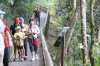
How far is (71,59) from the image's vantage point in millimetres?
17734

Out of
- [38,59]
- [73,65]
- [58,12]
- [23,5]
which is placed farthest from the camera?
[58,12]

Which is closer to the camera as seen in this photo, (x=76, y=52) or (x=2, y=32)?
(x=2, y=32)

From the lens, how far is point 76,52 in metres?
18.1

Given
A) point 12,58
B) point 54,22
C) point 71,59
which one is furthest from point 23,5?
point 12,58

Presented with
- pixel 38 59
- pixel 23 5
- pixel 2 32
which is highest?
pixel 23 5

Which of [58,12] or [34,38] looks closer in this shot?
[34,38]

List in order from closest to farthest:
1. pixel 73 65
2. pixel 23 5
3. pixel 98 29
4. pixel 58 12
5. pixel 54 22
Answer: pixel 73 65 → pixel 23 5 → pixel 98 29 → pixel 54 22 → pixel 58 12

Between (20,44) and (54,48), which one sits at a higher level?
(20,44)

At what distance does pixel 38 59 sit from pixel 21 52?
862 millimetres

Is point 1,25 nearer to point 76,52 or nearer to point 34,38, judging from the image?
point 34,38

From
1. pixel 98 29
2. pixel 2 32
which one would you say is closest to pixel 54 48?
pixel 98 29

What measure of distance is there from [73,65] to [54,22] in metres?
12.4

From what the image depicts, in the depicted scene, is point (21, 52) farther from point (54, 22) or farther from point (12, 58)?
point (54, 22)

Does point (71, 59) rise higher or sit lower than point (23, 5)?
lower
